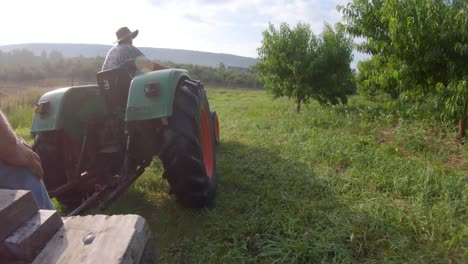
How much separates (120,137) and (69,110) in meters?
0.48

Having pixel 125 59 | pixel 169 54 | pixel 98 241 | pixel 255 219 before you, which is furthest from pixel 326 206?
pixel 169 54

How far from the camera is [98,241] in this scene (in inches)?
31.1

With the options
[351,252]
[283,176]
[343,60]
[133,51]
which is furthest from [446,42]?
[343,60]

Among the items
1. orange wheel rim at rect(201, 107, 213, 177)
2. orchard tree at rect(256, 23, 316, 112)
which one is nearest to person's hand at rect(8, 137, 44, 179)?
orange wheel rim at rect(201, 107, 213, 177)

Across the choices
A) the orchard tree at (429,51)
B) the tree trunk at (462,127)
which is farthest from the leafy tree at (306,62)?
the tree trunk at (462,127)

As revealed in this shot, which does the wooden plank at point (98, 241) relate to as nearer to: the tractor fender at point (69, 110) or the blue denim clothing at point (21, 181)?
the blue denim clothing at point (21, 181)

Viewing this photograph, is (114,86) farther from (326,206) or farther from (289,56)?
(289,56)

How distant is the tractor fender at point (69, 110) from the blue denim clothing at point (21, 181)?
1228mm

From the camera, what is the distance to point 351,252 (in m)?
2.09

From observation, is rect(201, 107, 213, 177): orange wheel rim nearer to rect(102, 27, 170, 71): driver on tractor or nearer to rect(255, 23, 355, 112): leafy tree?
rect(102, 27, 170, 71): driver on tractor

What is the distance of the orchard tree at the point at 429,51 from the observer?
3967mm

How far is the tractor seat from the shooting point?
8.61ft

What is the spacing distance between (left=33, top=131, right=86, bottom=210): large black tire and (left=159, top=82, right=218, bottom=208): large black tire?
990mm

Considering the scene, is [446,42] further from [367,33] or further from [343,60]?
[343,60]
